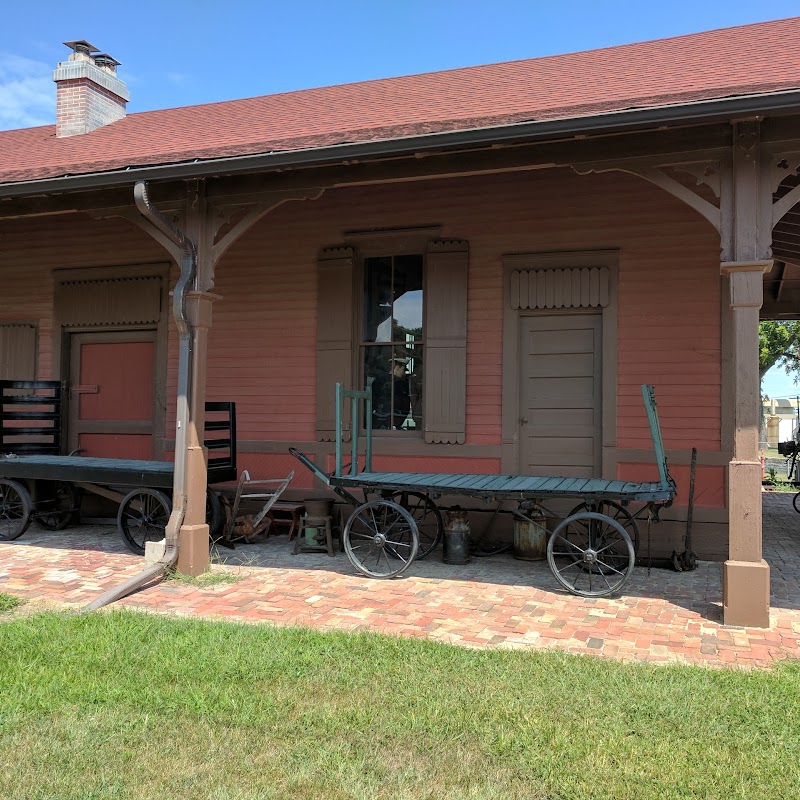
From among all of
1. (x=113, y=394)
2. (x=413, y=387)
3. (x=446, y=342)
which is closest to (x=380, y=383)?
(x=413, y=387)

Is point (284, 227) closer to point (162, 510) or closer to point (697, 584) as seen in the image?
point (162, 510)

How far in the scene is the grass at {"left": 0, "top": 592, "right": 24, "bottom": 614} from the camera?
16.7ft

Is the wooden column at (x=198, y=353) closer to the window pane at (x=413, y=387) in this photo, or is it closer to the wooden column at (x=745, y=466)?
the window pane at (x=413, y=387)

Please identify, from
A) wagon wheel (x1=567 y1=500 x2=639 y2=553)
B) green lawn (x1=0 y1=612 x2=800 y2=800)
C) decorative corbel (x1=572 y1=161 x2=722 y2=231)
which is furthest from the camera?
wagon wheel (x1=567 y1=500 x2=639 y2=553)

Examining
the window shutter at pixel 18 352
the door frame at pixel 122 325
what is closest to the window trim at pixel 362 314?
the door frame at pixel 122 325

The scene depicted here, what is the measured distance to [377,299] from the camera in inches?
324

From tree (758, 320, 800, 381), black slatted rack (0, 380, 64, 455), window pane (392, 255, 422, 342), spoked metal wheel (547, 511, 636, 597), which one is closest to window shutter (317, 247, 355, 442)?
window pane (392, 255, 422, 342)

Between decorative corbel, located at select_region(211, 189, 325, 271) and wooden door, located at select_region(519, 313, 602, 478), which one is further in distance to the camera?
wooden door, located at select_region(519, 313, 602, 478)

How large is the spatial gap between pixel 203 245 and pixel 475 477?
321 cm

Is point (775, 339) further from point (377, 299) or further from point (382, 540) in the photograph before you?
point (382, 540)

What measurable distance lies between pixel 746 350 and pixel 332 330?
14.8ft

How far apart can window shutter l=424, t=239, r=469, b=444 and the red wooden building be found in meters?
0.02

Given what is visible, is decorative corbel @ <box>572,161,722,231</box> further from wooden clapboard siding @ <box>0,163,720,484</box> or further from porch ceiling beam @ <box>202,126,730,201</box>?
wooden clapboard siding @ <box>0,163,720,484</box>

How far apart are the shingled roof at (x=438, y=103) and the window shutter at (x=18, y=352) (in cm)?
209
